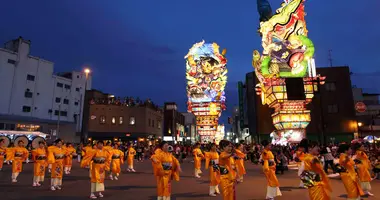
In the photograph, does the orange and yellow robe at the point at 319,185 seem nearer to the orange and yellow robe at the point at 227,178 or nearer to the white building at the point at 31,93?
the orange and yellow robe at the point at 227,178

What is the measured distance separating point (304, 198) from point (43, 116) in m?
46.1

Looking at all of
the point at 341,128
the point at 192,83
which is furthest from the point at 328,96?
the point at 192,83

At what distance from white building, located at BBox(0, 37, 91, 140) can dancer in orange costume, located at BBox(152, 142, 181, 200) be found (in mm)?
32848

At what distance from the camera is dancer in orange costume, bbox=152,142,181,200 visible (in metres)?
7.64

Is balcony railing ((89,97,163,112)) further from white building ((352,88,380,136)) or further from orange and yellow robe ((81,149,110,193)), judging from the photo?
orange and yellow robe ((81,149,110,193))

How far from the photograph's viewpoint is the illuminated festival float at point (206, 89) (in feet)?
140

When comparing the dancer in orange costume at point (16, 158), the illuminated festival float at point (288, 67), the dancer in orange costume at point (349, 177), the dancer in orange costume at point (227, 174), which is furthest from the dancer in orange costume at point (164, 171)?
the illuminated festival float at point (288, 67)

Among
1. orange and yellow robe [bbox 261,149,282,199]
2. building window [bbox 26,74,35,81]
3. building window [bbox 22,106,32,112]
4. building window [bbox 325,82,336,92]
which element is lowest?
orange and yellow robe [bbox 261,149,282,199]

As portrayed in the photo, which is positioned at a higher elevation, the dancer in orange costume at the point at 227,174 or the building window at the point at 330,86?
the building window at the point at 330,86

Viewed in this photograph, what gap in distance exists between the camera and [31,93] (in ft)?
144

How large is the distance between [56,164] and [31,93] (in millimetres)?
38182

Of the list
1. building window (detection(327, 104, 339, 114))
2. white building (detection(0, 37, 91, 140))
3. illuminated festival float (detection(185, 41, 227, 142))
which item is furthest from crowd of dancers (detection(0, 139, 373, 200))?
building window (detection(327, 104, 339, 114))

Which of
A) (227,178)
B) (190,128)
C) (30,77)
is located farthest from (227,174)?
(190,128)

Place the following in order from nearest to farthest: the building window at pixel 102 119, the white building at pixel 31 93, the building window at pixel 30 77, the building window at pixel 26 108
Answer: the white building at pixel 31 93, the building window at pixel 26 108, the building window at pixel 30 77, the building window at pixel 102 119
